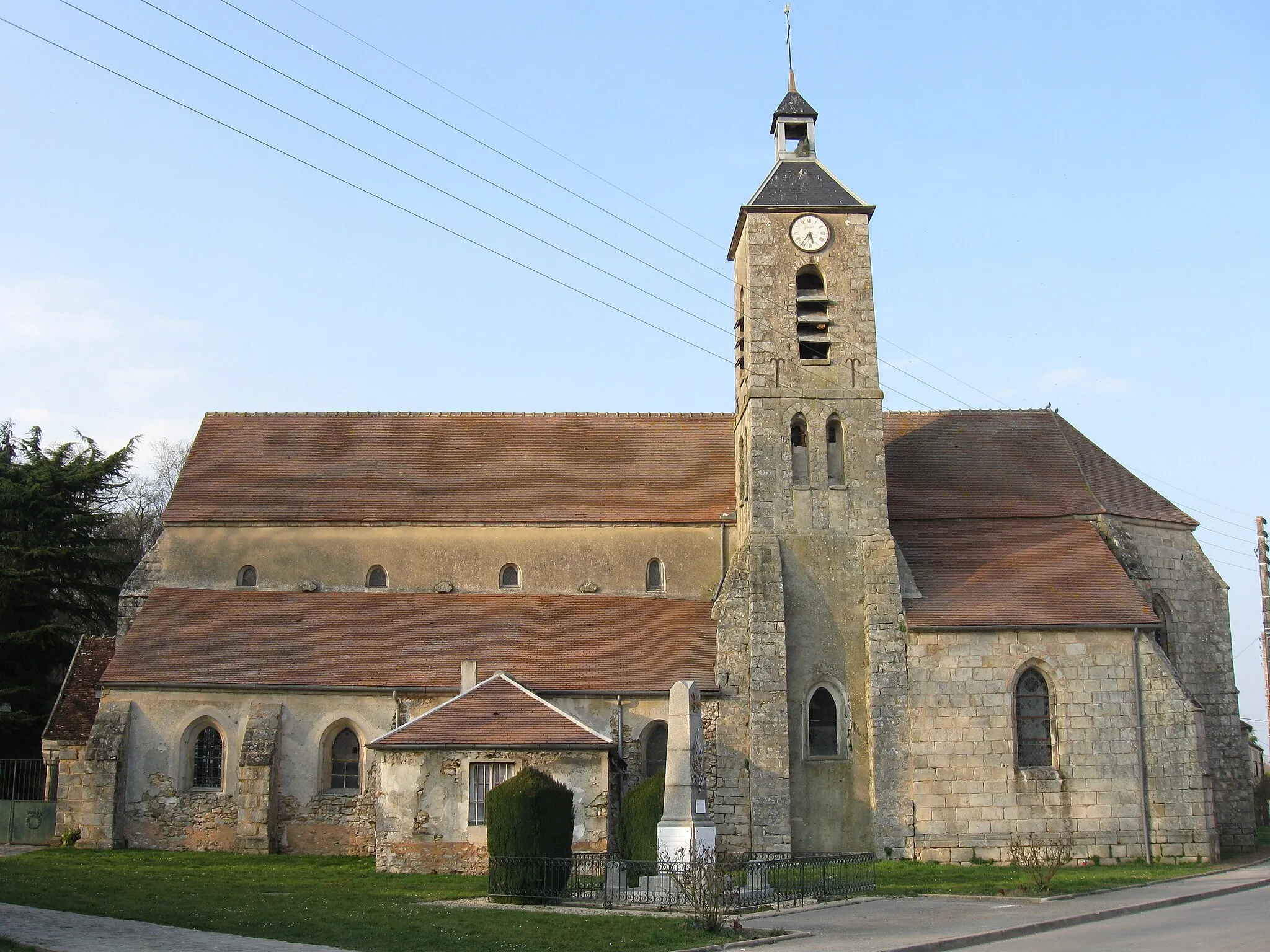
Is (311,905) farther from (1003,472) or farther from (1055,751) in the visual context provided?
(1003,472)

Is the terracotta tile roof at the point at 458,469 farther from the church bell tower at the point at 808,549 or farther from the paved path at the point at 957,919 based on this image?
the paved path at the point at 957,919

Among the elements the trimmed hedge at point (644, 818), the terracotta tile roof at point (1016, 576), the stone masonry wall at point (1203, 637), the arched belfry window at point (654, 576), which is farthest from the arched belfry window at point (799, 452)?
the trimmed hedge at point (644, 818)

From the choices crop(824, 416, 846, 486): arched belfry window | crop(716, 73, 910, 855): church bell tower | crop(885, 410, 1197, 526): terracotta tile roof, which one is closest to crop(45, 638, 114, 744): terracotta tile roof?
crop(716, 73, 910, 855): church bell tower

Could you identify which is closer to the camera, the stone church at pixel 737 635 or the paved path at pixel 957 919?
the paved path at pixel 957 919

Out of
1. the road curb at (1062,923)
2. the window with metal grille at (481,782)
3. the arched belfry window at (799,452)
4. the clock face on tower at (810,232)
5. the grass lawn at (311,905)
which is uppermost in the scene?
the clock face on tower at (810,232)

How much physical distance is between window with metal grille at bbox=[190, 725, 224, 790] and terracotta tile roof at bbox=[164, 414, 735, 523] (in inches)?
229

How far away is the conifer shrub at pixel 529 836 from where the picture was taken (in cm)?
Answer: 1969

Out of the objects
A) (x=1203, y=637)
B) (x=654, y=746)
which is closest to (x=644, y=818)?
(x=654, y=746)

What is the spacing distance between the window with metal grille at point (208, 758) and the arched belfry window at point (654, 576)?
10614mm

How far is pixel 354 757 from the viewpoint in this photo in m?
28.3

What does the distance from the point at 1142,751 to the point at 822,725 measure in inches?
265

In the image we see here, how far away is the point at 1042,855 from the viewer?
25.6m

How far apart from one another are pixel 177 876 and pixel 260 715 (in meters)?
6.03

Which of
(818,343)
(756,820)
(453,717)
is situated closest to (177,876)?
(453,717)
